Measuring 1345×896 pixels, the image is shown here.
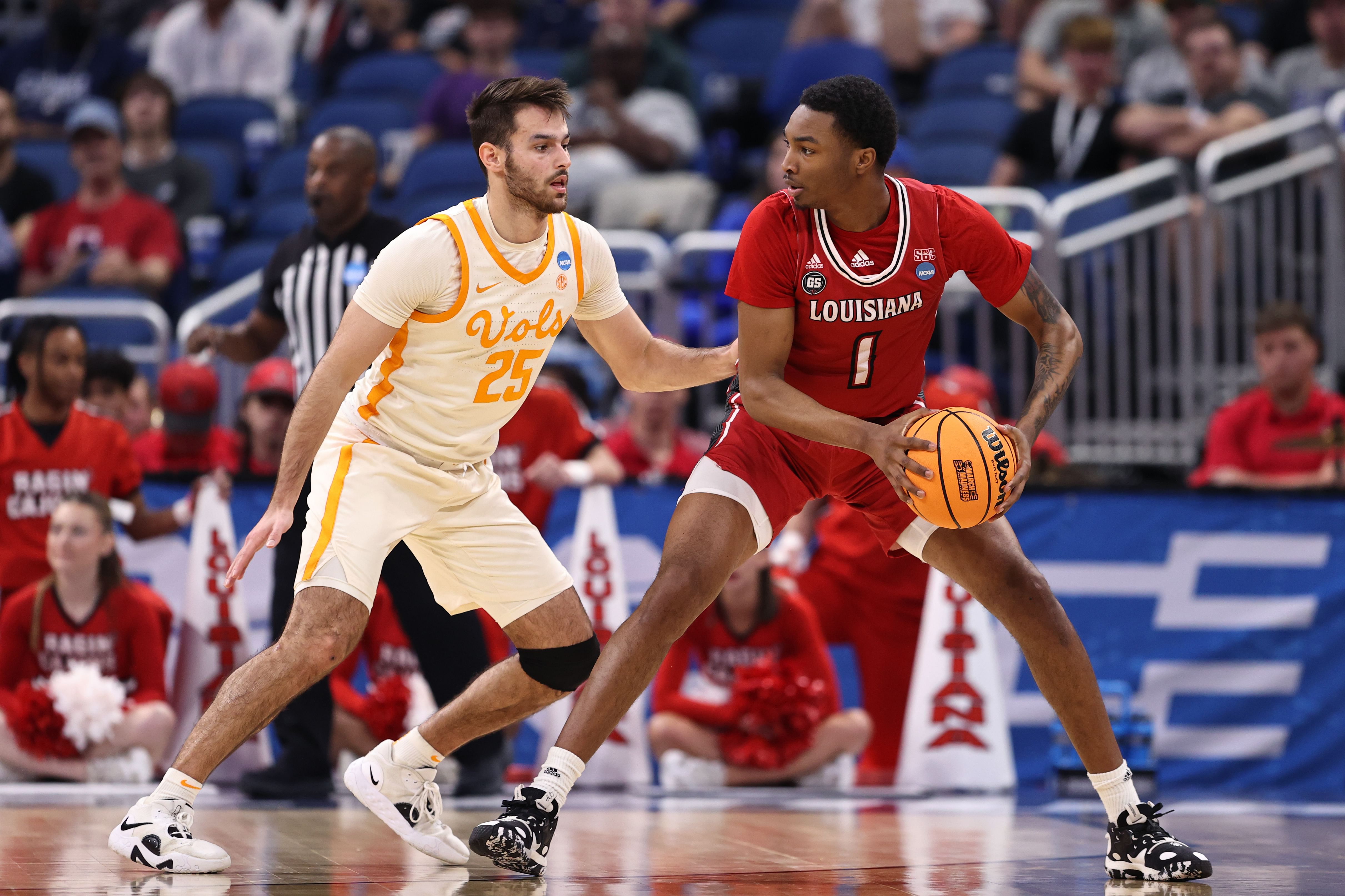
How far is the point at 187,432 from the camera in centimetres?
832

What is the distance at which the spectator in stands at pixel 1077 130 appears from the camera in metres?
10.5

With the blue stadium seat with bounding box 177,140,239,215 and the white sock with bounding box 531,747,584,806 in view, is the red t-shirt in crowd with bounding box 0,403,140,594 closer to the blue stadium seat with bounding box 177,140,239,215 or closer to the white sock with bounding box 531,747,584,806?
the white sock with bounding box 531,747,584,806

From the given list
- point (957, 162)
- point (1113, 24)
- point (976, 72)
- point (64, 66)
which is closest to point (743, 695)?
point (957, 162)

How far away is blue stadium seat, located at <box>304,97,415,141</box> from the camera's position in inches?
487

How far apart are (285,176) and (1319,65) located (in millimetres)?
7334

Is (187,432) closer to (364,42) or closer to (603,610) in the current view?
(603,610)

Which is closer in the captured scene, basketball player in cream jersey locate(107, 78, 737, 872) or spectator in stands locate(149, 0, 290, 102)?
basketball player in cream jersey locate(107, 78, 737, 872)

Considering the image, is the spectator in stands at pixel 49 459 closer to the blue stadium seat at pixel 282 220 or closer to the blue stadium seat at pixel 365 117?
the blue stadium seat at pixel 282 220

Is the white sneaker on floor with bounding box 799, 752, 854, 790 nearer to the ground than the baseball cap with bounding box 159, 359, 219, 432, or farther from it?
nearer to the ground

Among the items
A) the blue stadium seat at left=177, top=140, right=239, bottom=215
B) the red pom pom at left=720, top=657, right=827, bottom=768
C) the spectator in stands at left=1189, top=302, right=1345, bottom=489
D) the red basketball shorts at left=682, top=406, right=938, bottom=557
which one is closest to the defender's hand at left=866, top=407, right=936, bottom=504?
the red basketball shorts at left=682, top=406, right=938, bottom=557

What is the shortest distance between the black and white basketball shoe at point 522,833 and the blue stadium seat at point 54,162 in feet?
29.3

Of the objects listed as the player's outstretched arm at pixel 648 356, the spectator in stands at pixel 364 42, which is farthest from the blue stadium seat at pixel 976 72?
the player's outstretched arm at pixel 648 356

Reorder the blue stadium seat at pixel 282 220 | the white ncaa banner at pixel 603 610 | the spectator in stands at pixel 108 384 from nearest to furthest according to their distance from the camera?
the white ncaa banner at pixel 603 610 < the spectator in stands at pixel 108 384 < the blue stadium seat at pixel 282 220

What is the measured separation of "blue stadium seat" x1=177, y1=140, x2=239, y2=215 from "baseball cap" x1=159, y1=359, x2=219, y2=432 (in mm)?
4312
